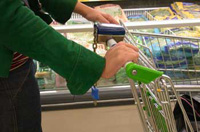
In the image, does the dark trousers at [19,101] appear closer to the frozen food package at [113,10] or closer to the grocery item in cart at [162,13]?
the frozen food package at [113,10]

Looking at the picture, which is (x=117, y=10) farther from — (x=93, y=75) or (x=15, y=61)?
(x=93, y=75)

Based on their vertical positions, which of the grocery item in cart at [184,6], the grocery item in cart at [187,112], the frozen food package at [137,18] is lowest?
the grocery item in cart at [187,112]

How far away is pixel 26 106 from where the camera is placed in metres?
1.17

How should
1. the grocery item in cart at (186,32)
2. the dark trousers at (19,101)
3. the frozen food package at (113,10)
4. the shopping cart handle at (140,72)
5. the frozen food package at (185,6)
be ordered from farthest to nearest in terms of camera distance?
the frozen food package at (185,6) < the frozen food package at (113,10) < the grocery item in cart at (186,32) < the dark trousers at (19,101) < the shopping cart handle at (140,72)

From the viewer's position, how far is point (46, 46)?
0.79 m

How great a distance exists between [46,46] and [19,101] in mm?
439

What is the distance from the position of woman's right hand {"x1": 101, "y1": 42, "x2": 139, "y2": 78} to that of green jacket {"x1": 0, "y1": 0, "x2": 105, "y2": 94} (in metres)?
0.02

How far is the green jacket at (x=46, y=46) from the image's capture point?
78 centimetres

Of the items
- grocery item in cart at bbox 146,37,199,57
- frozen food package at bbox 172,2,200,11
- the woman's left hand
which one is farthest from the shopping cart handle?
frozen food package at bbox 172,2,200,11

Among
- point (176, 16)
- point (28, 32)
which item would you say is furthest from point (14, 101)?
point (176, 16)

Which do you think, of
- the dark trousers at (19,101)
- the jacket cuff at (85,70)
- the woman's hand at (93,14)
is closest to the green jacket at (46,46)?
the jacket cuff at (85,70)

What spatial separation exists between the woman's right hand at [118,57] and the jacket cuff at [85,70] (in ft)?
0.06

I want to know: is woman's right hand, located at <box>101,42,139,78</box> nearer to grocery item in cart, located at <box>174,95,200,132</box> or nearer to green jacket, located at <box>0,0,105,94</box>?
green jacket, located at <box>0,0,105,94</box>

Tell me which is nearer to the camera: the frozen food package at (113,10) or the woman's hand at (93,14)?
the woman's hand at (93,14)
